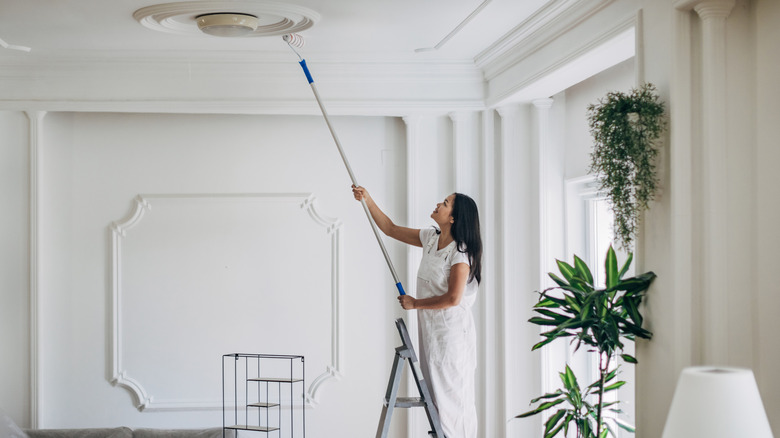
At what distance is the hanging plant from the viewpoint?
2502 mm

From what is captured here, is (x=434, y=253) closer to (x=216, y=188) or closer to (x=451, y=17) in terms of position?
(x=451, y=17)

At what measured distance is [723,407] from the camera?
68.9 inches

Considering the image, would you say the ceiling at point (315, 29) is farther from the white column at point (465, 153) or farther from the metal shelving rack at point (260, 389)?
the metal shelving rack at point (260, 389)

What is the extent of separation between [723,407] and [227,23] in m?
2.57

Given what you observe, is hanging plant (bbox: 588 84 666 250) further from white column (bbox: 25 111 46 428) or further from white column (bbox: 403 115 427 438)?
white column (bbox: 25 111 46 428)

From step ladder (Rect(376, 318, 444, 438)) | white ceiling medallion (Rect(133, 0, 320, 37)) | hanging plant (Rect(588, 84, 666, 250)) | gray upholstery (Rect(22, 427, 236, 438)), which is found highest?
white ceiling medallion (Rect(133, 0, 320, 37))

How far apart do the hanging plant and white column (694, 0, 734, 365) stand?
18 cm

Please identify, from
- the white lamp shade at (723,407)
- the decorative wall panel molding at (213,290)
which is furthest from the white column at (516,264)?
the white lamp shade at (723,407)

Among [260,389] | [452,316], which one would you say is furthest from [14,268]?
[452,316]

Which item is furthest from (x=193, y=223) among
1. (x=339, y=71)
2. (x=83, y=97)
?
(x=339, y=71)

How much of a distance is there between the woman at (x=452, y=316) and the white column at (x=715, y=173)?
132 cm

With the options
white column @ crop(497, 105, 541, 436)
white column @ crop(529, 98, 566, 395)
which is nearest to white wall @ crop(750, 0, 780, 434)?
white column @ crop(529, 98, 566, 395)

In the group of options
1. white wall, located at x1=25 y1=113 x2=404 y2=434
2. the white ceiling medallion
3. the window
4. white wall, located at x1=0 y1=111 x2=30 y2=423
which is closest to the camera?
the white ceiling medallion

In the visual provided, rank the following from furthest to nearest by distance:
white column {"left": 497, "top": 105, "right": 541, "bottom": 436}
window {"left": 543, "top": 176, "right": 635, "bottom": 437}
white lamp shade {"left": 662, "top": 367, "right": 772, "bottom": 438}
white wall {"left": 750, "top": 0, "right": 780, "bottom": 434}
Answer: white column {"left": 497, "top": 105, "right": 541, "bottom": 436}
window {"left": 543, "top": 176, "right": 635, "bottom": 437}
white wall {"left": 750, "top": 0, "right": 780, "bottom": 434}
white lamp shade {"left": 662, "top": 367, "right": 772, "bottom": 438}
